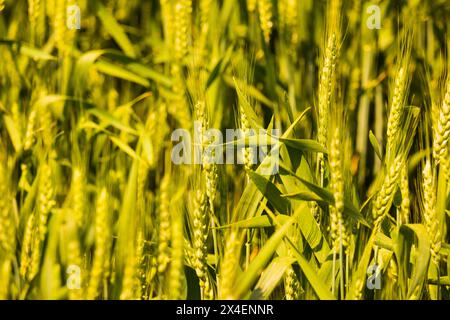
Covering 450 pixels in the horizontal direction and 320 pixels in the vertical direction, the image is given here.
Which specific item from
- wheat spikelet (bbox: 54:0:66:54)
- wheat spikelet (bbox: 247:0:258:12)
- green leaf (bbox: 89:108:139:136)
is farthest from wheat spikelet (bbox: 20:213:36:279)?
wheat spikelet (bbox: 247:0:258:12)

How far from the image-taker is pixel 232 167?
1.49 meters

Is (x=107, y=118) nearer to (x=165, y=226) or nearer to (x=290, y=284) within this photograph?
(x=165, y=226)

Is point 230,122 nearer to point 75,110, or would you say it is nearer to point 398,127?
Answer: point 75,110

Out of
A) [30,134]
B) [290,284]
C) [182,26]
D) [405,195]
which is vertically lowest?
[290,284]

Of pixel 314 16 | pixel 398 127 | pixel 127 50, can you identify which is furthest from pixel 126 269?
pixel 314 16

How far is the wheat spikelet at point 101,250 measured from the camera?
0.99m

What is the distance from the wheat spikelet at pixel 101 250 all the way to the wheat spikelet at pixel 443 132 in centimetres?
47

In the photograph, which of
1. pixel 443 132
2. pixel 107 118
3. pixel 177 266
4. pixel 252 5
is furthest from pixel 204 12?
pixel 177 266

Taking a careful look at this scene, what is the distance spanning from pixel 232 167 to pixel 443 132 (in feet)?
1.63

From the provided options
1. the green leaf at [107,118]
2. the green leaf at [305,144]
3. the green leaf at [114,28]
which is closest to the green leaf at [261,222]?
the green leaf at [305,144]

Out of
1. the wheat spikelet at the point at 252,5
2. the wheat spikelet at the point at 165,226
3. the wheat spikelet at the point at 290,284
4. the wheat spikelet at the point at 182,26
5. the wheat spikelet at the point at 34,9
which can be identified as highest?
the wheat spikelet at the point at 252,5

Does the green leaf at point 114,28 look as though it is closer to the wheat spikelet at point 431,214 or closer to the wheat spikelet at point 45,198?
the wheat spikelet at point 45,198

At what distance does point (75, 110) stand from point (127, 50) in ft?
0.68

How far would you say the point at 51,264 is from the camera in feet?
3.61
